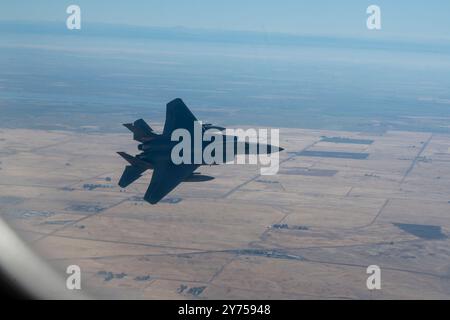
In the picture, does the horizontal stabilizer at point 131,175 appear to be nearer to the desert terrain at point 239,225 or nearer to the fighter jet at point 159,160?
the fighter jet at point 159,160

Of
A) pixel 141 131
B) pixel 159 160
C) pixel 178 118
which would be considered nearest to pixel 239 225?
pixel 178 118

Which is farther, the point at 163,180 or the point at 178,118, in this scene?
A: the point at 178,118

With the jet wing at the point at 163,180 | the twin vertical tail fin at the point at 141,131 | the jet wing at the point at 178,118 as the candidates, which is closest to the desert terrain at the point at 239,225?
the jet wing at the point at 163,180

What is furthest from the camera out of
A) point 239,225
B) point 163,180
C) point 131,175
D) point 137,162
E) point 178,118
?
point 239,225

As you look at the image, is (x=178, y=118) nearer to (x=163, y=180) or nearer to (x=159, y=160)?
(x=159, y=160)

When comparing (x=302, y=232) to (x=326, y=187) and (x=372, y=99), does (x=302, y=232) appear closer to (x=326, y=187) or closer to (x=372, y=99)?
(x=326, y=187)

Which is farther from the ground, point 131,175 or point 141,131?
point 141,131

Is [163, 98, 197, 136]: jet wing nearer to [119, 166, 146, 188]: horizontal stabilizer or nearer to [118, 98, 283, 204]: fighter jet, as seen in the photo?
[118, 98, 283, 204]: fighter jet

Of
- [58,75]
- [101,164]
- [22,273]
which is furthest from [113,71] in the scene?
[22,273]
